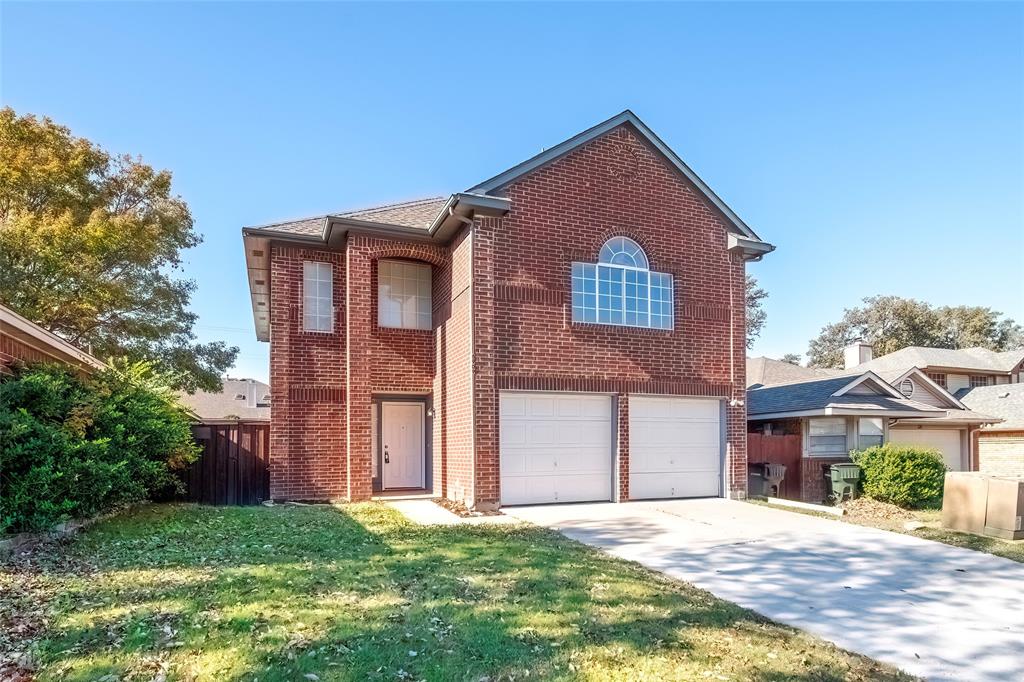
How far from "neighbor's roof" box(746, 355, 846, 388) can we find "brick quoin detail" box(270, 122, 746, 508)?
15.4m

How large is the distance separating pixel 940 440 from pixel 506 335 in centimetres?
1704

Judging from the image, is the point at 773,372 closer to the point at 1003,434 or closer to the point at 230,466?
the point at 1003,434

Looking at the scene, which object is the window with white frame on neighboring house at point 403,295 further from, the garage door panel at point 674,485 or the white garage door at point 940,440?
the white garage door at point 940,440

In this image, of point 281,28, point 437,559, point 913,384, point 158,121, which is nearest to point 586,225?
point 281,28

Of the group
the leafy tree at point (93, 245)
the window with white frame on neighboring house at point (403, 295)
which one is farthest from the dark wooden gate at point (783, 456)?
the leafy tree at point (93, 245)

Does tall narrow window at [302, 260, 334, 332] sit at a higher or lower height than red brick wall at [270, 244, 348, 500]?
higher

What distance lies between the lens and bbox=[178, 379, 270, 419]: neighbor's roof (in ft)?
128

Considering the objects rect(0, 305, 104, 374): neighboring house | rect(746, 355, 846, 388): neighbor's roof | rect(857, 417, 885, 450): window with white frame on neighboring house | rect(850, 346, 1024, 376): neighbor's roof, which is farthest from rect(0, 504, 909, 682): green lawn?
rect(850, 346, 1024, 376): neighbor's roof

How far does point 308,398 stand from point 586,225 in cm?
684

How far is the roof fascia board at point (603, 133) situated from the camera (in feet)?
40.0

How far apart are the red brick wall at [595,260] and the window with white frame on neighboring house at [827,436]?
456 cm

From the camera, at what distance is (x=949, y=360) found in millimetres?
29578

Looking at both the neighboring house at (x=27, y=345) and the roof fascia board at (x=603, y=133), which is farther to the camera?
the roof fascia board at (x=603, y=133)

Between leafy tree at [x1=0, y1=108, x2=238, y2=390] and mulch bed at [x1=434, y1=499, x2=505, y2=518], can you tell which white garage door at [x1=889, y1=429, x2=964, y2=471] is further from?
leafy tree at [x1=0, y1=108, x2=238, y2=390]
